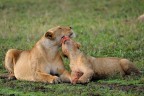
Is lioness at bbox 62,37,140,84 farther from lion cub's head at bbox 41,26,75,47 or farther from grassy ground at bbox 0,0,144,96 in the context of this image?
grassy ground at bbox 0,0,144,96

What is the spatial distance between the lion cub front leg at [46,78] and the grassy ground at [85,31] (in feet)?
0.39

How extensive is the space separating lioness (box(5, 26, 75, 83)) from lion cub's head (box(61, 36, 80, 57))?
0.29ft

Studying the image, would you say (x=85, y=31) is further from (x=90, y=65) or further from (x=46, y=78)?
(x=46, y=78)

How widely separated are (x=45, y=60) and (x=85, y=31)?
20.3ft


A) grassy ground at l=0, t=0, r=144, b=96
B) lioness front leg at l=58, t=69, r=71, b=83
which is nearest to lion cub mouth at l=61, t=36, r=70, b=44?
lioness front leg at l=58, t=69, r=71, b=83

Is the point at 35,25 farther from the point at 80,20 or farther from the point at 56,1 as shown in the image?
the point at 56,1

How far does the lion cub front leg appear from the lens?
30.3 ft

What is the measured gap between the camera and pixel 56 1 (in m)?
22.1

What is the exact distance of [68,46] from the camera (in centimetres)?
989

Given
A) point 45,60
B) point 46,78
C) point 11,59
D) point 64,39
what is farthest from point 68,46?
point 11,59

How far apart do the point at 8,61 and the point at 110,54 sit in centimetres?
289

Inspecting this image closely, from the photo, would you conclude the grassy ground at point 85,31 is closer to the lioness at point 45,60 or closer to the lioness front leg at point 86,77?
the lioness front leg at point 86,77

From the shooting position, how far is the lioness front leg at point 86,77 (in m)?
9.17

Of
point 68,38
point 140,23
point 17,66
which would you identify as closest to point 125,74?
point 68,38
